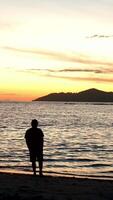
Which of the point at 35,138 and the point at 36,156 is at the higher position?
the point at 35,138

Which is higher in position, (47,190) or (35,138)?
(35,138)

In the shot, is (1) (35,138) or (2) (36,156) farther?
(2) (36,156)

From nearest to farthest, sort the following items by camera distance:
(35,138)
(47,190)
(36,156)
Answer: (47,190)
(35,138)
(36,156)

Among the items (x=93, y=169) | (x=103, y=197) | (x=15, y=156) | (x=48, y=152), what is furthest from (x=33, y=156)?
(x=48, y=152)

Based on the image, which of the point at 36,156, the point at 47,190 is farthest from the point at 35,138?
the point at 47,190

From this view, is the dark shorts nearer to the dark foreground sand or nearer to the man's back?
the man's back

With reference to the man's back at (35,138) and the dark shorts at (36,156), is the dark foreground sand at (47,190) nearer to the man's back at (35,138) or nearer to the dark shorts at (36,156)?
the dark shorts at (36,156)

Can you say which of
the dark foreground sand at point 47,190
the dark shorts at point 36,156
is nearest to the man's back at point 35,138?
the dark shorts at point 36,156

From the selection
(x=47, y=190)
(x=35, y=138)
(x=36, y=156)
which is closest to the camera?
(x=47, y=190)

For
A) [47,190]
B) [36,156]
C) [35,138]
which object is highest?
[35,138]

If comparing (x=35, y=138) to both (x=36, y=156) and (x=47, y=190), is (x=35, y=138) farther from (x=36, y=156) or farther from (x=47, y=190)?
(x=47, y=190)

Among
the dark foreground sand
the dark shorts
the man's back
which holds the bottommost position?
the dark foreground sand

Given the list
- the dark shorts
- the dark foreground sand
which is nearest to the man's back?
the dark shorts

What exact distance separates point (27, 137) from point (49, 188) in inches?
119
